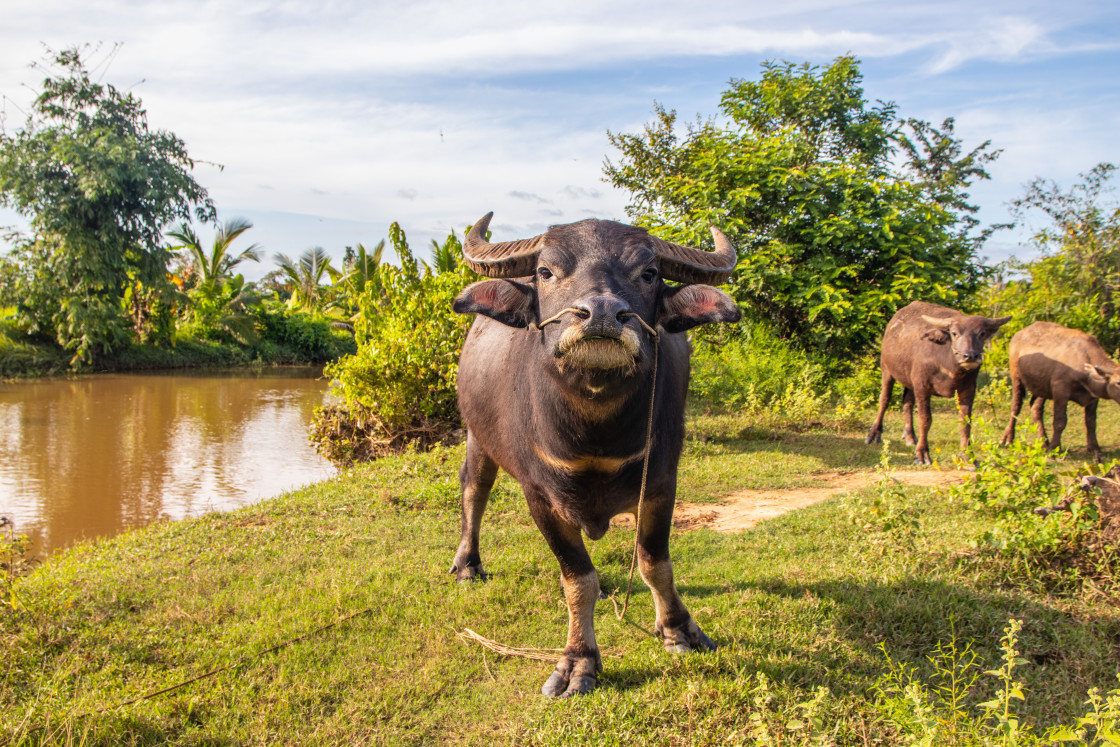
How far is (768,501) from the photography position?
5.44 metres

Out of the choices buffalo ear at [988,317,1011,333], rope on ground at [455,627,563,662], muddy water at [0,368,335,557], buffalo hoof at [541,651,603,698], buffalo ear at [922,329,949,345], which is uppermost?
buffalo ear at [988,317,1011,333]

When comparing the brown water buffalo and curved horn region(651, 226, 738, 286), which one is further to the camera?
the brown water buffalo

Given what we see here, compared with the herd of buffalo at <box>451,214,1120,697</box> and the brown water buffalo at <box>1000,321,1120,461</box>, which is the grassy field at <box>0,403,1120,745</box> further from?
the brown water buffalo at <box>1000,321,1120,461</box>

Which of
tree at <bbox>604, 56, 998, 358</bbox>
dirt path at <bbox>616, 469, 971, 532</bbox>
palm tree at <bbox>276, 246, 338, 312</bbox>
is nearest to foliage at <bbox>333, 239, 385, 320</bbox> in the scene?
palm tree at <bbox>276, 246, 338, 312</bbox>

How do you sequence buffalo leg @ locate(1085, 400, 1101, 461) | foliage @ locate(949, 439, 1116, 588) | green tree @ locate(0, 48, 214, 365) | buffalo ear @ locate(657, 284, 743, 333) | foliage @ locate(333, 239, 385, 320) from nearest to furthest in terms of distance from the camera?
buffalo ear @ locate(657, 284, 743, 333) < foliage @ locate(949, 439, 1116, 588) < buffalo leg @ locate(1085, 400, 1101, 461) < green tree @ locate(0, 48, 214, 365) < foliage @ locate(333, 239, 385, 320)

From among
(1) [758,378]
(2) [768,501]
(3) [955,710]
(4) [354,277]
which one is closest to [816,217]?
(1) [758,378]

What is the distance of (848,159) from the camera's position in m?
12.1

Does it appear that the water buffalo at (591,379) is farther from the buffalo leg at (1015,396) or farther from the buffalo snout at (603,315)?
the buffalo leg at (1015,396)

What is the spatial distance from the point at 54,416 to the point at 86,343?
23.4ft

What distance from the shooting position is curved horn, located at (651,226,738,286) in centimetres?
256

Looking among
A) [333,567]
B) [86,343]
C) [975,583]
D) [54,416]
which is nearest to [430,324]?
[333,567]

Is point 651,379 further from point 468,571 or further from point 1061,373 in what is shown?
point 1061,373

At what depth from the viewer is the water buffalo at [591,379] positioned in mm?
2166

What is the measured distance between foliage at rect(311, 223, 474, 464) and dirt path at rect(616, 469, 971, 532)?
3707 millimetres
